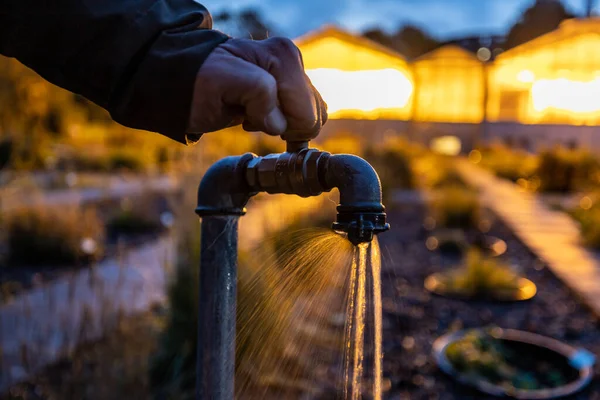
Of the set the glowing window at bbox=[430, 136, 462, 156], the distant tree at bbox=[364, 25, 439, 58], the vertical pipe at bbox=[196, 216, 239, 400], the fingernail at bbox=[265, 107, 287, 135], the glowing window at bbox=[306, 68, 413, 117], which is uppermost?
the distant tree at bbox=[364, 25, 439, 58]

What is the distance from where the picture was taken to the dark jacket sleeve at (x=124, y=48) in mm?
936

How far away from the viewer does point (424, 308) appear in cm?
442

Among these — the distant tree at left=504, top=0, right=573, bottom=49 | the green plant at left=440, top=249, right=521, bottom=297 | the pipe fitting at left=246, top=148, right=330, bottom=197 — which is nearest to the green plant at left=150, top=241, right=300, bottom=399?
the pipe fitting at left=246, top=148, right=330, bottom=197

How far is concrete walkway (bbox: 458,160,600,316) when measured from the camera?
4.94 m

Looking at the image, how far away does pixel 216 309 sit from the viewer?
1.36m

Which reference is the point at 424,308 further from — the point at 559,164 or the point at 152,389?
the point at 559,164

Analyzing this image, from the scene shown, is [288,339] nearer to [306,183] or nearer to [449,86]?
[306,183]

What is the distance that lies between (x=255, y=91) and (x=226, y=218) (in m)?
0.52

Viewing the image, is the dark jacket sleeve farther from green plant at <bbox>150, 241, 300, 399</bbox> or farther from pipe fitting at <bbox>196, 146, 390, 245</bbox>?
green plant at <bbox>150, 241, 300, 399</bbox>

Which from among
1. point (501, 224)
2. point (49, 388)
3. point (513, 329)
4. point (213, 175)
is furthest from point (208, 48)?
point (501, 224)

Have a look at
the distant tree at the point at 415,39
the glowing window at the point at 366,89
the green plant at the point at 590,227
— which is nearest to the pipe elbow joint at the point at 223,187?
the green plant at the point at 590,227

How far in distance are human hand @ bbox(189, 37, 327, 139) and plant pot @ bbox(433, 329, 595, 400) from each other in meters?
2.24

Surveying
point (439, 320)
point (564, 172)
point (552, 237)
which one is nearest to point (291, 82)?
point (439, 320)

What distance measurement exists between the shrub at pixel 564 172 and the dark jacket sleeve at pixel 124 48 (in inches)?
486
